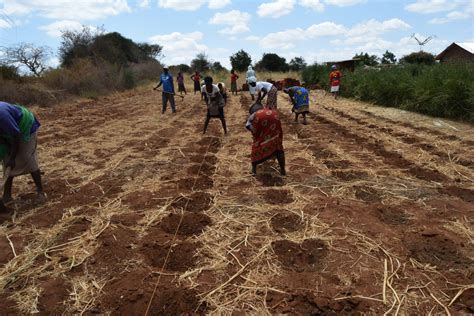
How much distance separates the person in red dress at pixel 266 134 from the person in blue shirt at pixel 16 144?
111 inches

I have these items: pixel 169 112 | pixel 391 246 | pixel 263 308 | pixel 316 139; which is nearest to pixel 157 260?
pixel 263 308

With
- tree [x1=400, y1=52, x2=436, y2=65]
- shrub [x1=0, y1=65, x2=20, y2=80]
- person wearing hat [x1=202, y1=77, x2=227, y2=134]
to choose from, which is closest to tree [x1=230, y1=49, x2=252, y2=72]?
tree [x1=400, y1=52, x2=436, y2=65]

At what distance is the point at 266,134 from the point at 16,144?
3.09m

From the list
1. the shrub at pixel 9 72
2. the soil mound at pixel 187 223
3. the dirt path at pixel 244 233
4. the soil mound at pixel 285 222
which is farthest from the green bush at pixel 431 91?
the shrub at pixel 9 72

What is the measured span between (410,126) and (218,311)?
330 inches

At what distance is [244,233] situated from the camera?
3650 mm

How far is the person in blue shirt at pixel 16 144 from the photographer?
12.7 ft

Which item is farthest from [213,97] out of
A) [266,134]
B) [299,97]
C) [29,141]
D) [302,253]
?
[302,253]

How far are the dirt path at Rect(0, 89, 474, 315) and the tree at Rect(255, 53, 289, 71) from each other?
130ft

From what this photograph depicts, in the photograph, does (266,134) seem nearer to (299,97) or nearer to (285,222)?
(285,222)

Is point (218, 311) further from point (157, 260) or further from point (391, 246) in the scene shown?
point (391, 246)

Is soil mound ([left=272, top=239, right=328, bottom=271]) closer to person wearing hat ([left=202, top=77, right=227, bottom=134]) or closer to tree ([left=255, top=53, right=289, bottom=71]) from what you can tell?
person wearing hat ([left=202, top=77, right=227, bottom=134])

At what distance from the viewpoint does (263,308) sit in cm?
257

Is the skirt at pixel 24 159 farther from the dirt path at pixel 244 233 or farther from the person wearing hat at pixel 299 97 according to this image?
the person wearing hat at pixel 299 97
